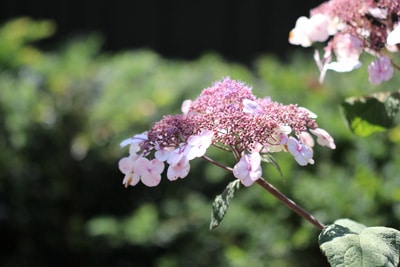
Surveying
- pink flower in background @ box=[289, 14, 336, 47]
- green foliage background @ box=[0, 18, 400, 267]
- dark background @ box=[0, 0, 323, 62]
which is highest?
dark background @ box=[0, 0, 323, 62]

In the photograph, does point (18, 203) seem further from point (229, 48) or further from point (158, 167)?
point (229, 48)

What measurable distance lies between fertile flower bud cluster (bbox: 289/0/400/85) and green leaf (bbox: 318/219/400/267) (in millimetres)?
287

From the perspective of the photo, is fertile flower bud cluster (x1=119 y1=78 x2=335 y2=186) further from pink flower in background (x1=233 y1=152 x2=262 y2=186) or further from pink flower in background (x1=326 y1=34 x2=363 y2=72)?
Result: pink flower in background (x1=326 y1=34 x2=363 y2=72)

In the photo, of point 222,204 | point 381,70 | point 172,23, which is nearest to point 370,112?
point 381,70

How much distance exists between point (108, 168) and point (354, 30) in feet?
6.97

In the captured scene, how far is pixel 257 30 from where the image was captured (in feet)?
21.8

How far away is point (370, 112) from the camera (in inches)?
55.6

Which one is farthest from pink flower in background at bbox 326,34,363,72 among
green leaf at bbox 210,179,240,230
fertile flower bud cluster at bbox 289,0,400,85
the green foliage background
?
the green foliage background

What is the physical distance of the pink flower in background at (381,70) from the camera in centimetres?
124

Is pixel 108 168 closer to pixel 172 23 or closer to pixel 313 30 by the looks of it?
pixel 313 30

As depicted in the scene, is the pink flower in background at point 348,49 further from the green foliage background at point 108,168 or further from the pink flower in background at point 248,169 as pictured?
the green foliage background at point 108,168

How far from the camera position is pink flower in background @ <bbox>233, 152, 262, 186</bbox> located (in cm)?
97

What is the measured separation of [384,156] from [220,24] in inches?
176

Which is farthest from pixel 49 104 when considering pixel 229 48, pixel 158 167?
pixel 229 48
